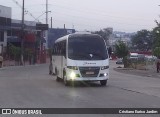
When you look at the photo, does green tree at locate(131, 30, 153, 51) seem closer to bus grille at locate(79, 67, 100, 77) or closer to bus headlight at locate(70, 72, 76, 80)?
bus grille at locate(79, 67, 100, 77)

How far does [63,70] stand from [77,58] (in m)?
1.74

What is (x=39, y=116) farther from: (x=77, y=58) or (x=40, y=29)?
(x=40, y=29)

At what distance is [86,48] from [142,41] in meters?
160

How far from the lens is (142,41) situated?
186 meters

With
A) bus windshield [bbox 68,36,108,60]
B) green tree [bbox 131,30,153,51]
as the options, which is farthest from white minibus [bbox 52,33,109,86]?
green tree [bbox 131,30,153,51]

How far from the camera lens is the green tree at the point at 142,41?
18338 cm

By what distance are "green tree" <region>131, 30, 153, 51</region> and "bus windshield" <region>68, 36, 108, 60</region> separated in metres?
155

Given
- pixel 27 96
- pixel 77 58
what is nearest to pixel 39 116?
pixel 27 96

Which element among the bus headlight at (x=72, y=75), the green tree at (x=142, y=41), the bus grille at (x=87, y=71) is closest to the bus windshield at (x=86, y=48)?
the bus grille at (x=87, y=71)

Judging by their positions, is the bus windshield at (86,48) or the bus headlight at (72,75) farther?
the bus windshield at (86,48)

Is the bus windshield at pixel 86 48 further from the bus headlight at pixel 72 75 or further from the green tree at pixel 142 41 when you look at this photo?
the green tree at pixel 142 41

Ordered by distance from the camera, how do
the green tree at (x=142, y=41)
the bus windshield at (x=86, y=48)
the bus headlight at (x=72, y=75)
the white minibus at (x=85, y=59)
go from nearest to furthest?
the bus headlight at (x=72, y=75), the white minibus at (x=85, y=59), the bus windshield at (x=86, y=48), the green tree at (x=142, y=41)

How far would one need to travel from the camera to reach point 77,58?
26.8 m

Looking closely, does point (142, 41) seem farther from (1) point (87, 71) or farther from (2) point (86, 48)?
(1) point (87, 71)
